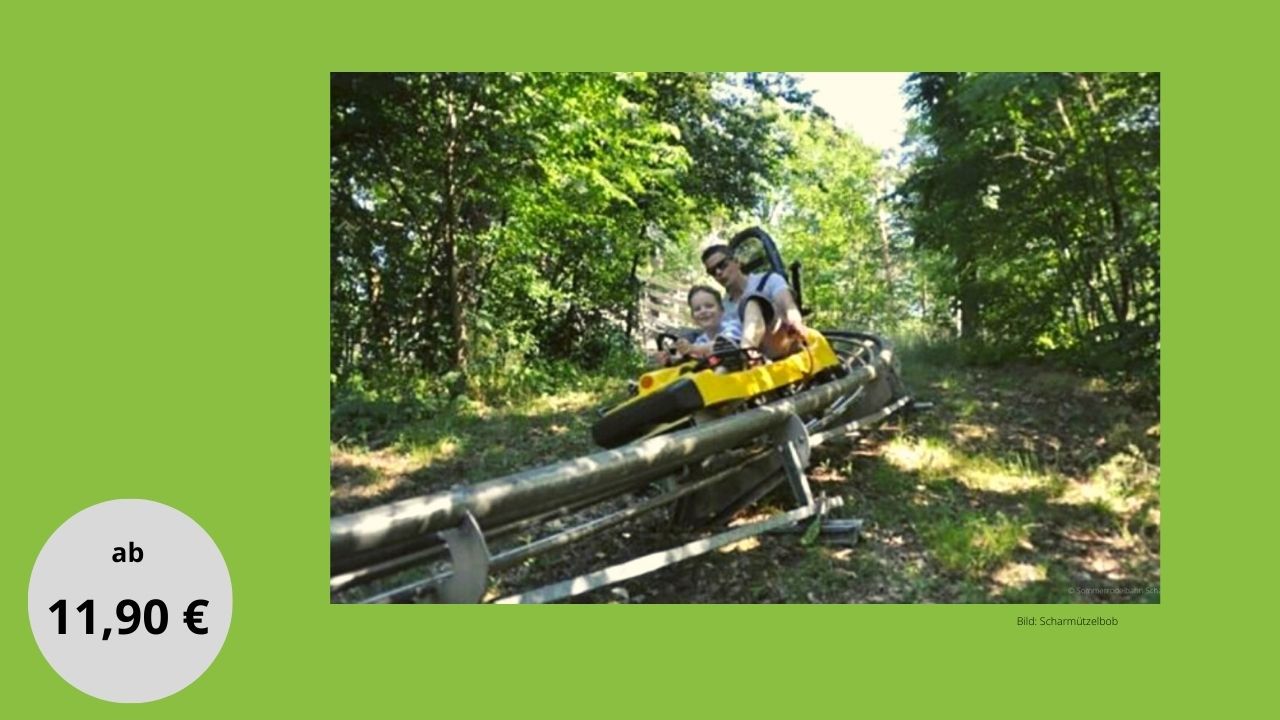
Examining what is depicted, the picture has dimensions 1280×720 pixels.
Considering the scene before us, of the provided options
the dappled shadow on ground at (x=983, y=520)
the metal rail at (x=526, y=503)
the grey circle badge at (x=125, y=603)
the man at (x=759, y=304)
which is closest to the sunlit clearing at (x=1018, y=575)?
the dappled shadow on ground at (x=983, y=520)

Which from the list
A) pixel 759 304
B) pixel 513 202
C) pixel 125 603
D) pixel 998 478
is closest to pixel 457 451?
pixel 513 202

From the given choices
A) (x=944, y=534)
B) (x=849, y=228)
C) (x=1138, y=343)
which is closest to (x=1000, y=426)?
(x=1138, y=343)

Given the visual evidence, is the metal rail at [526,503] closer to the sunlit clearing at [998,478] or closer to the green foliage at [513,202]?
the sunlit clearing at [998,478]

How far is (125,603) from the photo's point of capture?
3059mm

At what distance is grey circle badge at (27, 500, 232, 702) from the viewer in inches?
118

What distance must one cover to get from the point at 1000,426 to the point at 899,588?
2.56 metres

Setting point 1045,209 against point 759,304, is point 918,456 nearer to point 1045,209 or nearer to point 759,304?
point 759,304

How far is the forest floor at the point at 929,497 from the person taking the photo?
146 inches

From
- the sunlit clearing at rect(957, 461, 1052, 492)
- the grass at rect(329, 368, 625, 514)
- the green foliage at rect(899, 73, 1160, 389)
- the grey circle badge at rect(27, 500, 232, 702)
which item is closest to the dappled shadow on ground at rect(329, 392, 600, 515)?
the grass at rect(329, 368, 625, 514)

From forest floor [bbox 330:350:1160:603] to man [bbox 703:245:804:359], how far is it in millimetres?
872

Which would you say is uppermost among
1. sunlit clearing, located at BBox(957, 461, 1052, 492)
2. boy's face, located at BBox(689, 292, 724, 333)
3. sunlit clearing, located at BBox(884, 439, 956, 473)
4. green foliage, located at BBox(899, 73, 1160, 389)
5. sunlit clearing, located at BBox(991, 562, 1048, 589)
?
green foliage, located at BBox(899, 73, 1160, 389)

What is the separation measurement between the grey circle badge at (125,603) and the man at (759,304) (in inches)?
107

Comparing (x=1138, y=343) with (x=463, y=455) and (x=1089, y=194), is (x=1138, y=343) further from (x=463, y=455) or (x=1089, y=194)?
(x=463, y=455)

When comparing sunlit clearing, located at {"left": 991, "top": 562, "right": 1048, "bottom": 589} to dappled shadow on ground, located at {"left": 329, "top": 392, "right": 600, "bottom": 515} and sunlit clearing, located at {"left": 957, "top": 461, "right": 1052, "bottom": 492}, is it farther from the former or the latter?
dappled shadow on ground, located at {"left": 329, "top": 392, "right": 600, "bottom": 515}
